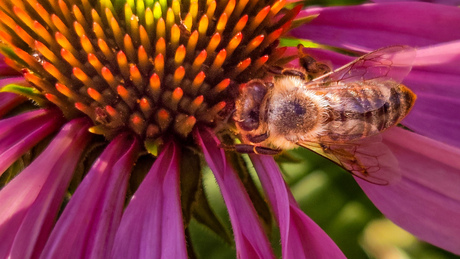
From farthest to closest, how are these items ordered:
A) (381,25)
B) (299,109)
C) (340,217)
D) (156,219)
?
(340,217) < (381,25) < (299,109) < (156,219)

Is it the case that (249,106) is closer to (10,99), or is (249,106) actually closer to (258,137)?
(258,137)

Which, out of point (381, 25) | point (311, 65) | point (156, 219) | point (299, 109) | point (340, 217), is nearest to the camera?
point (156, 219)

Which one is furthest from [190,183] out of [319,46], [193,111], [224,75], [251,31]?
[319,46]

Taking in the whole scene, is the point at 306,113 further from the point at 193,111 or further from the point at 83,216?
the point at 83,216

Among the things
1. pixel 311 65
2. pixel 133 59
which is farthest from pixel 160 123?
pixel 311 65

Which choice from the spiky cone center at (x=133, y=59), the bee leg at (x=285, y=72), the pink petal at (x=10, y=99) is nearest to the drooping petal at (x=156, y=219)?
the spiky cone center at (x=133, y=59)

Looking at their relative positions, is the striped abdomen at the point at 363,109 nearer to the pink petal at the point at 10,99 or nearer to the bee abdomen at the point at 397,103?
the bee abdomen at the point at 397,103
